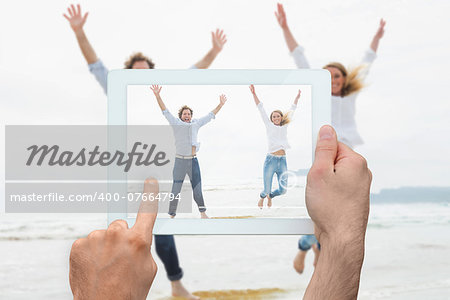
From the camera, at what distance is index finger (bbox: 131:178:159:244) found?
712mm

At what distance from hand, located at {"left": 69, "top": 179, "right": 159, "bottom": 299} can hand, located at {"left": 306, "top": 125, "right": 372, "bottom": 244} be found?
0.97 feet

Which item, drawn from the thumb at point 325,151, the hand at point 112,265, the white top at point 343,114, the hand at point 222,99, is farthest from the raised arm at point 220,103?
the white top at point 343,114

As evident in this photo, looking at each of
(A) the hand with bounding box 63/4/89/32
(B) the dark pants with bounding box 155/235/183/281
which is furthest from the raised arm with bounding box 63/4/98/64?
(B) the dark pants with bounding box 155/235/183/281

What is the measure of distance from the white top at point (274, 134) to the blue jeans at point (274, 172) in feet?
0.07

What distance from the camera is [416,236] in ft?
12.8

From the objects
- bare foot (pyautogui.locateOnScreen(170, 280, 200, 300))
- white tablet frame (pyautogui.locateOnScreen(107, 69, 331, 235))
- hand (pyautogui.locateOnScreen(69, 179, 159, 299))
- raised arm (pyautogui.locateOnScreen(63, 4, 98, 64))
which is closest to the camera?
hand (pyautogui.locateOnScreen(69, 179, 159, 299))

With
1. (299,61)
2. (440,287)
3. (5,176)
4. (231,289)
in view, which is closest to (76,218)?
(5,176)

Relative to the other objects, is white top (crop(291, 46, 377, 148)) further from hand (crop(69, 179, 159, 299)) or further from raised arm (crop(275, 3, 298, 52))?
hand (crop(69, 179, 159, 299))

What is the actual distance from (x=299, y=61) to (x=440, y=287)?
1.59 m

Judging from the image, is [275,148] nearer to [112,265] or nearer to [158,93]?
[158,93]

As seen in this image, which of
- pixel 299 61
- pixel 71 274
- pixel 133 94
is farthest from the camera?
pixel 299 61

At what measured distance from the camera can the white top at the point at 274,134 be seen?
92 cm

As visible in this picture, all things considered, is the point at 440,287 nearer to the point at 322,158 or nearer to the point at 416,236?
the point at 416,236

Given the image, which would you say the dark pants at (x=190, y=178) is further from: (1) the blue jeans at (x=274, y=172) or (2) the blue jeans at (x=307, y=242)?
(2) the blue jeans at (x=307, y=242)
